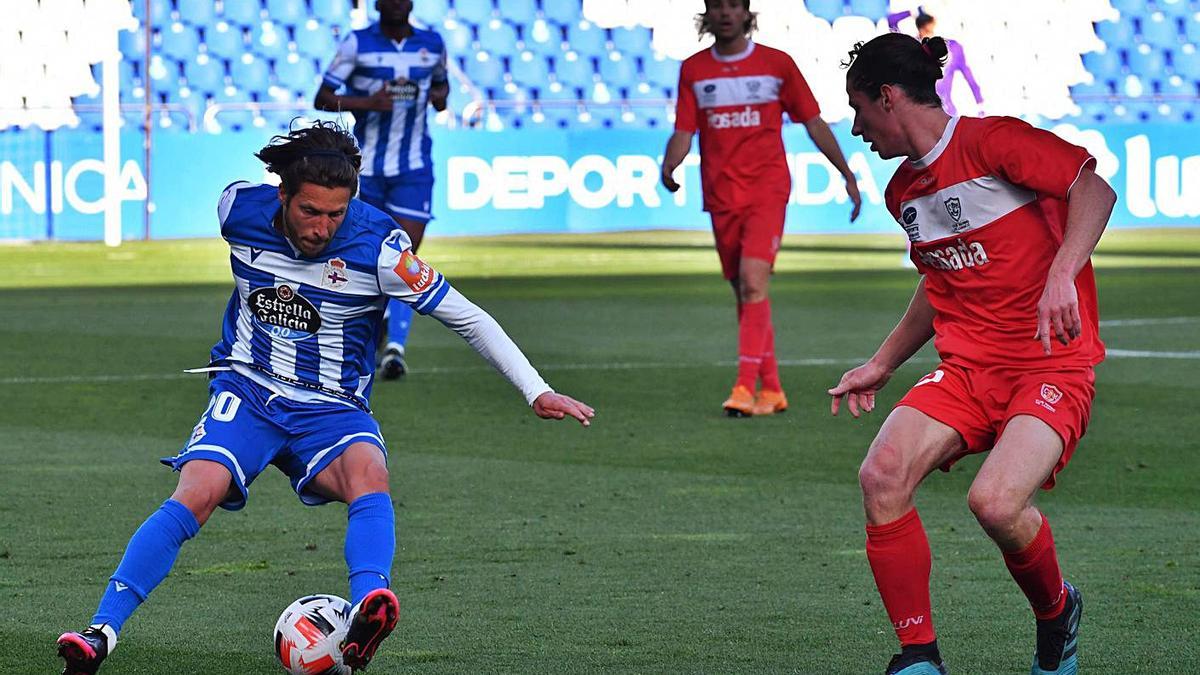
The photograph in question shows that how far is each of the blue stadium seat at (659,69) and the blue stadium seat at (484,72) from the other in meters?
2.30

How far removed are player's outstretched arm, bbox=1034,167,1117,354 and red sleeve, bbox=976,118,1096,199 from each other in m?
0.03

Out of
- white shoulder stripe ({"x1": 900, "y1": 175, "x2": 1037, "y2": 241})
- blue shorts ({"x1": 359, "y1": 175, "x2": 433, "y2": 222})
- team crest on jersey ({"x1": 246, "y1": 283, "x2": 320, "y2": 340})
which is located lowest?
blue shorts ({"x1": 359, "y1": 175, "x2": 433, "y2": 222})

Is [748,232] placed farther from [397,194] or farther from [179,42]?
[179,42]

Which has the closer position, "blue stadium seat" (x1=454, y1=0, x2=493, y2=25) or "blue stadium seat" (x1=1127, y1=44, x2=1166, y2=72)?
"blue stadium seat" (x1=454, y1=0, x2=493, y2=25)

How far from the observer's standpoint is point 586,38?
29828 millimetres

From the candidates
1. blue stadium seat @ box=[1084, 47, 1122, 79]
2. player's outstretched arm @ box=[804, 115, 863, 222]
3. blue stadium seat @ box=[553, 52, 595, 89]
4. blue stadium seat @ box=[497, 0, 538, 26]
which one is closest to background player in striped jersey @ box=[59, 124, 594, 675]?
player's outstretched arm @ box=[804, 115, 863, 222]

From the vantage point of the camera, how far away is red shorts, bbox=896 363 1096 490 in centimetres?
424

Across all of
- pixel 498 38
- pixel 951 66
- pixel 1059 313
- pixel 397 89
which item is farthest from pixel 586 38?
pixel 1059 313

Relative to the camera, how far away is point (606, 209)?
2678 cm

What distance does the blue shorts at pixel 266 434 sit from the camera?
4484 millimetres

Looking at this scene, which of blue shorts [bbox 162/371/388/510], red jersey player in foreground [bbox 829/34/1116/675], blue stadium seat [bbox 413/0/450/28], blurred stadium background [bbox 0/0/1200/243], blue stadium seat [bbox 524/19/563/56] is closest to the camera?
red jersey player in foreground [bbox 829/34/1116/675]

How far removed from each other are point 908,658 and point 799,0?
26.3 metres

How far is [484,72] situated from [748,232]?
20053mm

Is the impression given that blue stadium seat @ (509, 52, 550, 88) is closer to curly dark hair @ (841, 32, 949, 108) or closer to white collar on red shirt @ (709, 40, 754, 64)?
white collar on red shirt @ (709, 40, 754, 64)
